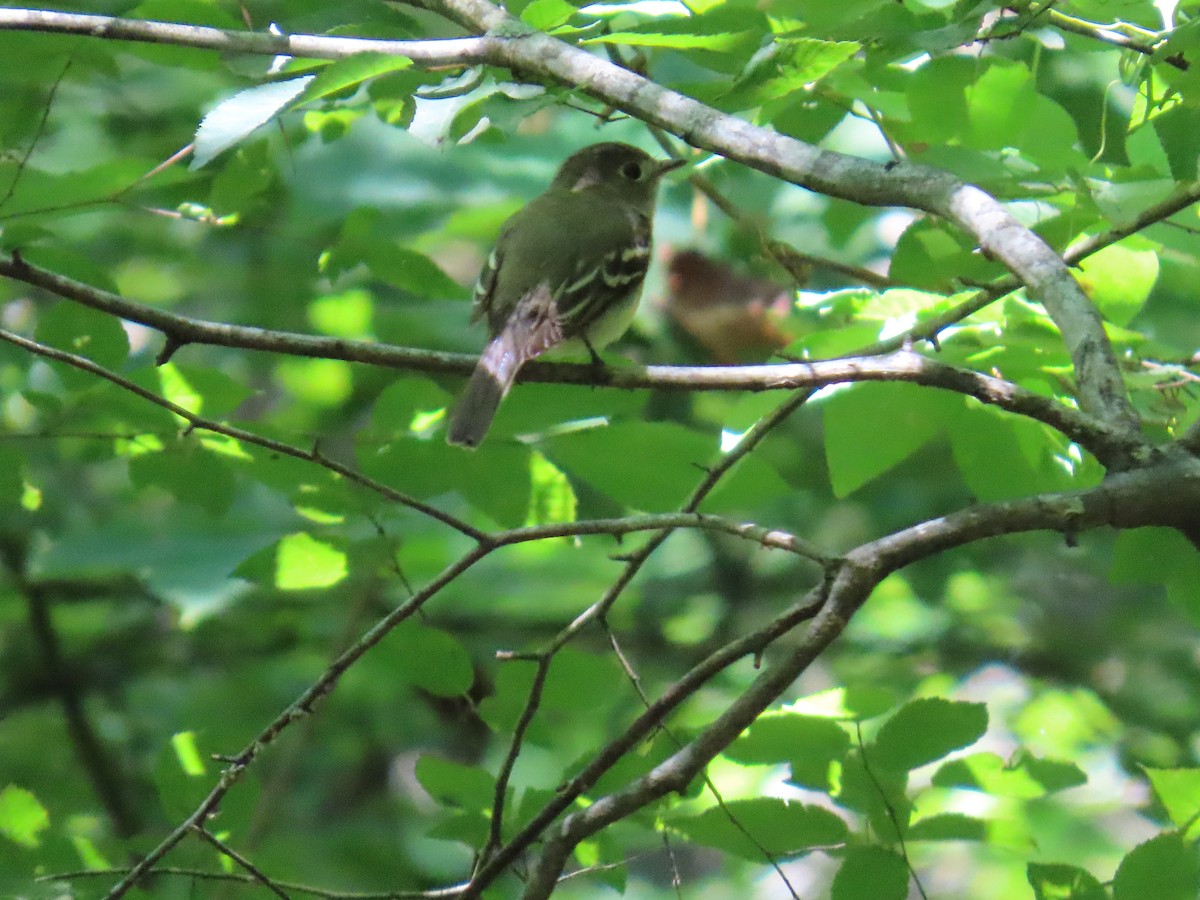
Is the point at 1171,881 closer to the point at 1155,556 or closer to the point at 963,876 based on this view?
the point at 1155,556

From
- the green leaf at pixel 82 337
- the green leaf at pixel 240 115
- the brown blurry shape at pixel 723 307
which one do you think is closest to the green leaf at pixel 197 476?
the green leaf at pixel 82 337

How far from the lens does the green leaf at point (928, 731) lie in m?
2.09

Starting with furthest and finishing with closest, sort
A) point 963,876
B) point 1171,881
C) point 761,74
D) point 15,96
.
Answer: point 963,876, point 15,96, point 761,74, point 1171,881

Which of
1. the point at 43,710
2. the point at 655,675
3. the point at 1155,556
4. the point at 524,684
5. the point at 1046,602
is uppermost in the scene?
the point at 1155,556

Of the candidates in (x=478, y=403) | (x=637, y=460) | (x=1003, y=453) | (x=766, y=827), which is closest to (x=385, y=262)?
(x=478, y=403)

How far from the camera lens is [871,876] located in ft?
7.00

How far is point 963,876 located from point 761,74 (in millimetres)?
8166

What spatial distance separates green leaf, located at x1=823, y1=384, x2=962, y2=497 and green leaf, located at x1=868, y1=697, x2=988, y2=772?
1.69 feet

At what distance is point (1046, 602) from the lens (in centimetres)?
736

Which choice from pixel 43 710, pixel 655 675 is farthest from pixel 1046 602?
pixel 43 710

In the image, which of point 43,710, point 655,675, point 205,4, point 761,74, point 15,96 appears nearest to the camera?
point 761,74

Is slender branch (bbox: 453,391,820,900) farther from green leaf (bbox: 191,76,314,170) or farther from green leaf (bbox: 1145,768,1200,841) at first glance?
green leaf (bbox: 191,76,314,170)

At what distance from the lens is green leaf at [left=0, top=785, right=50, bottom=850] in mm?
2416

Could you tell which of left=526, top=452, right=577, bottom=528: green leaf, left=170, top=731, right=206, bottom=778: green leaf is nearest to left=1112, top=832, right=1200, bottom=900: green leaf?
left=526, top=452, right=577, bottom=528: green leaf
